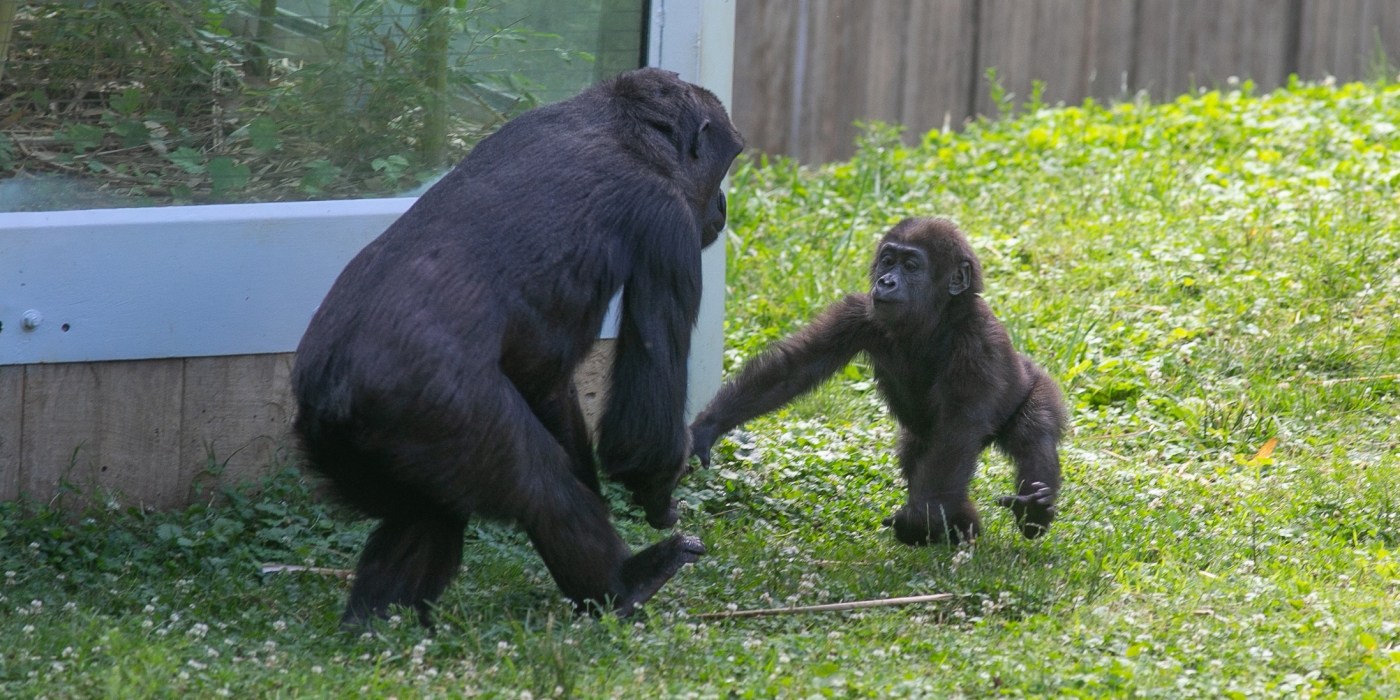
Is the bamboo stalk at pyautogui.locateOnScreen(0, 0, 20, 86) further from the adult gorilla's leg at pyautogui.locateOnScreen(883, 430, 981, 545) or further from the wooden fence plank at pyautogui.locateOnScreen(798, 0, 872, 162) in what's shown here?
the wooden fence plank at pyautogui.locateOnScreen(798, 0, 872, 162)

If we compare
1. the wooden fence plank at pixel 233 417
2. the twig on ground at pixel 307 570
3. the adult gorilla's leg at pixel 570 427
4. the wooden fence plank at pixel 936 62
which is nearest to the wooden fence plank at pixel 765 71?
the wooden fence plank at pixel 936 62

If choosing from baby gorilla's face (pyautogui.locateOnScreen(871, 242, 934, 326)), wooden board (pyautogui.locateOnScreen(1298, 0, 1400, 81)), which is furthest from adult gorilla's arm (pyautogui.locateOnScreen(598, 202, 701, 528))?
wooden board (pyautogui.locateOnScreen(1298, 0, 1400, 81))

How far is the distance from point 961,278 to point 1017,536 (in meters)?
0.93

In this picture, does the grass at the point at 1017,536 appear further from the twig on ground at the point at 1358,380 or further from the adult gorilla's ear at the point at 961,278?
the adult gorilla's ear at the point at 961,278

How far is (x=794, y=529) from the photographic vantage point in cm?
530

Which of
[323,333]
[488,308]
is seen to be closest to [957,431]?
[488,308]

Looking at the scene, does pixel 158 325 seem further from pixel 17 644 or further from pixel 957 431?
pixel 957 431

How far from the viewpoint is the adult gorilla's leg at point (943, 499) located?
4.73 metres

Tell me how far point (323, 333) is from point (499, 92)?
6.62ft

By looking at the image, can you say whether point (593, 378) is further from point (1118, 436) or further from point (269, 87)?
point (1118, 436)

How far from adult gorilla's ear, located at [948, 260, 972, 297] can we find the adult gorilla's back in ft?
3.40

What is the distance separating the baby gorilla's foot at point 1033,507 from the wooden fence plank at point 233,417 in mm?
2631

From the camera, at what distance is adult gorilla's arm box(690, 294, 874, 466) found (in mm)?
5188

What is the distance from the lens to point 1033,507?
15.5ft
